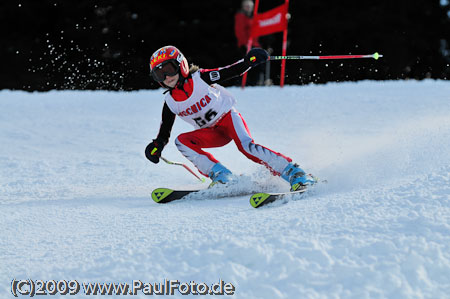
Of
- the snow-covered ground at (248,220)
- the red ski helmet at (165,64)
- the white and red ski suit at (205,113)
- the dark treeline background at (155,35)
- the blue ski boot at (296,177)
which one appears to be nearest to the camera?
the snow-covered ground at (248,220)

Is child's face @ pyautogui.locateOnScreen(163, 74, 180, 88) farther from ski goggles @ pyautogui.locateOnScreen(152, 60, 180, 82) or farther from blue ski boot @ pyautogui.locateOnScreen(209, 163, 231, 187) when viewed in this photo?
blue ski boot @ pyautogui.locateOnScreen(209, 163, 231, 187)

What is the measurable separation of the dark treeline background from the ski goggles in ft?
34.2

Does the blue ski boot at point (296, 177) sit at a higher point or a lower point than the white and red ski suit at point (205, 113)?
lower

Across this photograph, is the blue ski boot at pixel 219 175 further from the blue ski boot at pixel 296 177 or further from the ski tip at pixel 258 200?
the ski tip at pixel 258 200

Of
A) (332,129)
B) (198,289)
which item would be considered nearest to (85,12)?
(332,129)

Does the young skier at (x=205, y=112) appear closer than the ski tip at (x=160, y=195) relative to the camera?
No

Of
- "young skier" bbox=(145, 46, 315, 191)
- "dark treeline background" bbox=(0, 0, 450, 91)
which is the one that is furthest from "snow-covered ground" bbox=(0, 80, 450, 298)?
"dark treeline background" bbox=(0, 0, 450, 91)

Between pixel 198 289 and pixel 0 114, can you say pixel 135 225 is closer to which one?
pixel 198 289

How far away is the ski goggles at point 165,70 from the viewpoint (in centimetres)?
346

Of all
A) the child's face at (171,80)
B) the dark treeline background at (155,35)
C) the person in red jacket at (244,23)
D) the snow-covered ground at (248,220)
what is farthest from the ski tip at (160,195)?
the dark treeline background at (155,35)

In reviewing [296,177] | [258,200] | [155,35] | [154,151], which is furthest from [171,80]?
[155,35]

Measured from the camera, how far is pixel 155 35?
46.8 ft

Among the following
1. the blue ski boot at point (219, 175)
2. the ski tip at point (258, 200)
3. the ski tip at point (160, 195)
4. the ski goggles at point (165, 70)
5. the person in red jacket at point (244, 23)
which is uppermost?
the person in red jacket at point (244, 23)

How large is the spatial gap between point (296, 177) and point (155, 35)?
38.4 feet
